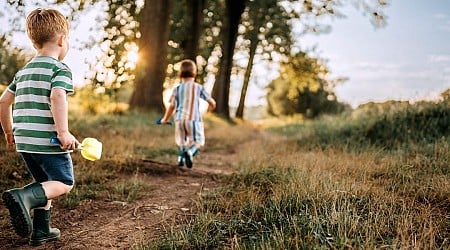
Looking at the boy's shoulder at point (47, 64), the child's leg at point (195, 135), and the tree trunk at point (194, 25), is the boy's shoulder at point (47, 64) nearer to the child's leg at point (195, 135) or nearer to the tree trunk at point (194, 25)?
the child's leg at point (195, 135)

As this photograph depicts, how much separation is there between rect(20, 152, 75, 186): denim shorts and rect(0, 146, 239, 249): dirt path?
1.65 ft

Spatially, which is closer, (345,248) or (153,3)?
(345,248)

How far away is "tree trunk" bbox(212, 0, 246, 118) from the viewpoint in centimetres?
2112

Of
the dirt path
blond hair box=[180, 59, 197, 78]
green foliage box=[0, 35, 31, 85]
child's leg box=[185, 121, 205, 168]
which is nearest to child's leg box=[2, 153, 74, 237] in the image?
the dirt path

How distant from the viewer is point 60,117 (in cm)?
315

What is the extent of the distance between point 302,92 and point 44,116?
109ft

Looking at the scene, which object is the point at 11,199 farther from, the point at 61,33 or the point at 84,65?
the point at 84,65

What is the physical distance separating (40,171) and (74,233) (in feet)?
2.02

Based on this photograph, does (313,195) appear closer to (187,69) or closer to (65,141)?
(65,141)

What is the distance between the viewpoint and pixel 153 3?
41.3 feet

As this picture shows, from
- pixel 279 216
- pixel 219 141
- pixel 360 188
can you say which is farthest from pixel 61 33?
pixel 219 141

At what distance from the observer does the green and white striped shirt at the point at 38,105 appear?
3195mm

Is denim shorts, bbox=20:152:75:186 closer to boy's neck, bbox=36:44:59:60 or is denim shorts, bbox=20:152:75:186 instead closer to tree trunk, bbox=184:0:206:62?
boy's neck, bbox=36:44:59:60

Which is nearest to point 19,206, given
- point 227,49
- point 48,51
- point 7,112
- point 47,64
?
point 7,112
